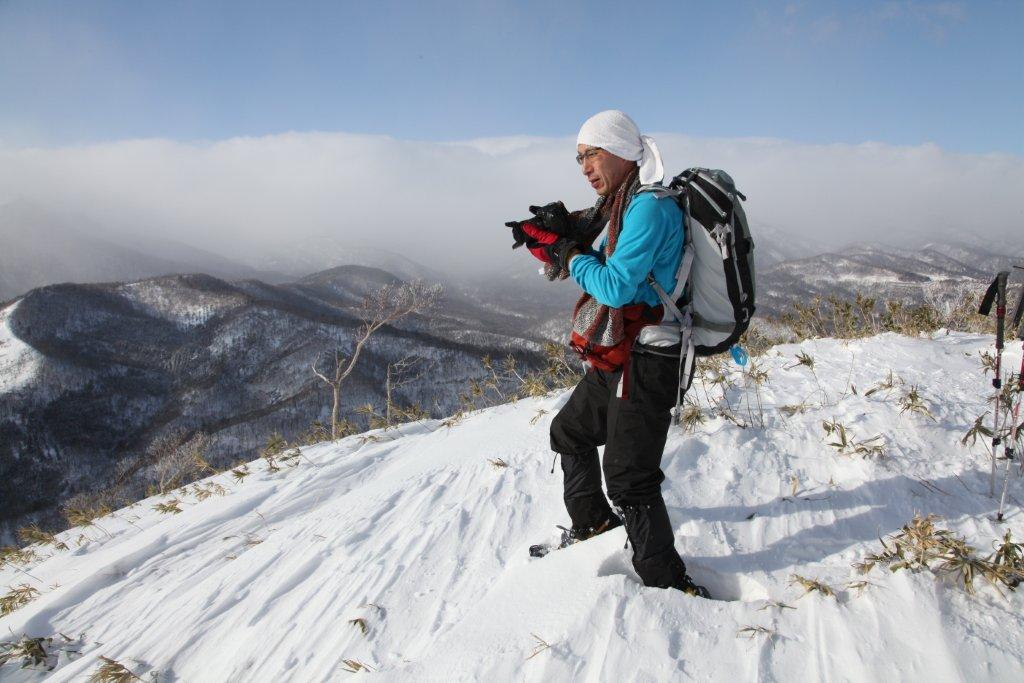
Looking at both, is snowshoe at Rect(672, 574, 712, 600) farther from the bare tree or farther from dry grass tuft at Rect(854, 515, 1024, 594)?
the bare tree

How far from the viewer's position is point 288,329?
347ft

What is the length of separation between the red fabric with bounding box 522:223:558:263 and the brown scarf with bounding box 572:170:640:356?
0.26 metres

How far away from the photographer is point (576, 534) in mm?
2725

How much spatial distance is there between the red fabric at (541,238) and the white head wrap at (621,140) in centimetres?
45

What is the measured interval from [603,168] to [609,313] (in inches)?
27.6

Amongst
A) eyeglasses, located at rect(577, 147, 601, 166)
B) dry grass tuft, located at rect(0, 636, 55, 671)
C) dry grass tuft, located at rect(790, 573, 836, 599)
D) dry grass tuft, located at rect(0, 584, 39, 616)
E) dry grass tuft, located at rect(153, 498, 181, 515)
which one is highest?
eyeglasses, located at rect(577, 147, 601, 166)

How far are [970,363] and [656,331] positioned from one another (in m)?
3.93

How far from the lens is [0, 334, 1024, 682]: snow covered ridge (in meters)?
1.87

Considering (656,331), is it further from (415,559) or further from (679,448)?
(415,559)

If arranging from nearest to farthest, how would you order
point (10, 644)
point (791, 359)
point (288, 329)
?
point (10, 644) < point (791, 359) < point (288, 329)

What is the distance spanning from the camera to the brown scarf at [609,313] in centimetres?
215

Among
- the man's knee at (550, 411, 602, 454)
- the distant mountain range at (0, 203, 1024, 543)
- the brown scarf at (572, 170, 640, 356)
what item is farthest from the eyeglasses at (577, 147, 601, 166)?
Result: the distant mountain range at (0, 203, 1024, 543)

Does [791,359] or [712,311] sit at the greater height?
[712,311]

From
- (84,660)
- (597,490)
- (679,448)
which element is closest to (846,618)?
(597,490)
